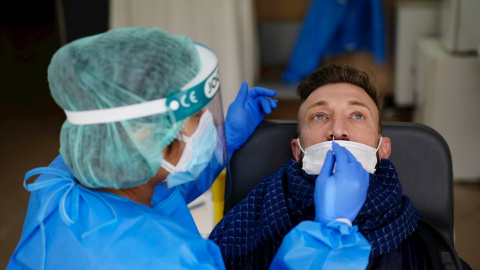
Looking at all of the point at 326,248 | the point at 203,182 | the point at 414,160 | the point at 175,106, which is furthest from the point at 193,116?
the point at 414,160

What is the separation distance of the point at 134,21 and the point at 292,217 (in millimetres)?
1918

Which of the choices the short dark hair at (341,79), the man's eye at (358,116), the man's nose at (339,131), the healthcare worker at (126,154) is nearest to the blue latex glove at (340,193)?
the healthcare worker at (126,154)

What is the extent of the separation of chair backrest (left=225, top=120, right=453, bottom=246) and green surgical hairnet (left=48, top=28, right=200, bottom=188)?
0.64 metres

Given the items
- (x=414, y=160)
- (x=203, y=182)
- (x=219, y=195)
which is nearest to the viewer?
(x=203, y=182)

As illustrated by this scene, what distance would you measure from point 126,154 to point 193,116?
0.17 m

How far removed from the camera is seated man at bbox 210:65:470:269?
140 cm

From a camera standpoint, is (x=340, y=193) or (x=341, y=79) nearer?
(x=340, y=193)

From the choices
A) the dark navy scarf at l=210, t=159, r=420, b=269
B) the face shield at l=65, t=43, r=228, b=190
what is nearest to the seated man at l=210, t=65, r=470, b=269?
the dark navy scarf at l=210, t=159, r=420, b=269

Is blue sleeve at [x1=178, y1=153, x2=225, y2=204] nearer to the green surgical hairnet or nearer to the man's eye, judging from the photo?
the green surgical hairnet

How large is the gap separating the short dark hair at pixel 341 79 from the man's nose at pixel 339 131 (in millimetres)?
194

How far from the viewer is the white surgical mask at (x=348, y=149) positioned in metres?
1.51

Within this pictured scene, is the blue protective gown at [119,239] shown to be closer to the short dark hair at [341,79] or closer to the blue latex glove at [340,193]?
the blue latex glove at [340,193]

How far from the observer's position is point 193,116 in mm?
1178

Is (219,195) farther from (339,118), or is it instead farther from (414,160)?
(414,160)
